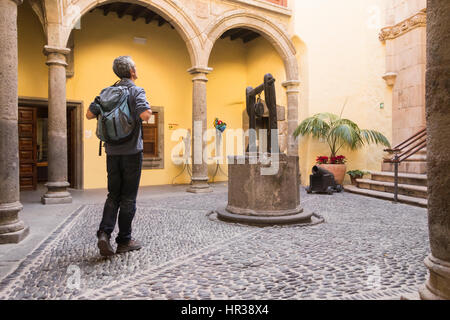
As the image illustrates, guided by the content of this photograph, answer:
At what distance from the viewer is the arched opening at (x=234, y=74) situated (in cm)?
1122

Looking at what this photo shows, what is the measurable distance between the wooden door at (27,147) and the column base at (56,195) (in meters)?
2.65

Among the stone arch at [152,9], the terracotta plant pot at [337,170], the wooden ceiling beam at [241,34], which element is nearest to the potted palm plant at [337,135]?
the terracotta plant pot at [337,170]

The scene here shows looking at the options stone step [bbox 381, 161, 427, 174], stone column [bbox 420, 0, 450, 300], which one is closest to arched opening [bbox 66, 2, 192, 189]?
stone step [bbox 381, 161, 427, 174]

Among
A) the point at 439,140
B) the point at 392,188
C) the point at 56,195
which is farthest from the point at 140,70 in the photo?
the point at 439,140

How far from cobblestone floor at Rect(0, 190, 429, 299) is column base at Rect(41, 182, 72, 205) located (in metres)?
1.82

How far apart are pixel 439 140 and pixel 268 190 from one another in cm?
314

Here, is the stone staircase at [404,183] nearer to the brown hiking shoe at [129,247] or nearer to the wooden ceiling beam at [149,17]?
the brown hiking shoe at [129,247]

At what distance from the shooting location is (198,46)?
27.7 feet

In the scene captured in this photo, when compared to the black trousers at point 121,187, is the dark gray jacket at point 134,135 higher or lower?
higher

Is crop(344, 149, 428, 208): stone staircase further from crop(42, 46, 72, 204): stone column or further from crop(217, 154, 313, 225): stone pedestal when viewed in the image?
crop(42, 46, 72, 204): stone column

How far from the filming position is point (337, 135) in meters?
8.83

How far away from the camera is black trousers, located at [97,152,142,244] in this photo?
3066 mm

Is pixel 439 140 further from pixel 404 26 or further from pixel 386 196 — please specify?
pixel 404 26
